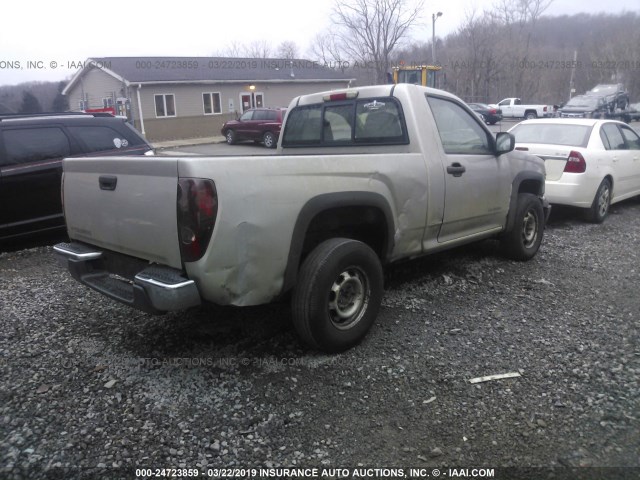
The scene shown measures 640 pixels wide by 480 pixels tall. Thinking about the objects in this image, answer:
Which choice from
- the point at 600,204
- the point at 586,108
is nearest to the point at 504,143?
the point at 600,204

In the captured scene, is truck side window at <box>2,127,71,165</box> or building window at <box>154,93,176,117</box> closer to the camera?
truck side window at <box>2,127,71,165</box>

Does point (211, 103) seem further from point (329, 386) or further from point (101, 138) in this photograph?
point (329, 386)

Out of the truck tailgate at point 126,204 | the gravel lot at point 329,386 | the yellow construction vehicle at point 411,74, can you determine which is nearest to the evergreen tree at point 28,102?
the yellow construction vehicle at point 411,74

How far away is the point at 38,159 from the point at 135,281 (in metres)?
4.09

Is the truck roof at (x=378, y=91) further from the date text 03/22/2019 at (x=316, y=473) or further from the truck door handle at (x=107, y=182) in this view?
the date text 03/22/2019 at (x=316, y=473)

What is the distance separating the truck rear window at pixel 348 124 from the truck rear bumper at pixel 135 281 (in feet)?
7.27

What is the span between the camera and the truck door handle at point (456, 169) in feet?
14.2

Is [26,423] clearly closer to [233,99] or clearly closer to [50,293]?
[50,293]

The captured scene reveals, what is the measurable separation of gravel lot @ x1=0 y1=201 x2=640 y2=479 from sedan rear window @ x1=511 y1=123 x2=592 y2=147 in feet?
11.7

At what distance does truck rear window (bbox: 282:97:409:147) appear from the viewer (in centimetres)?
430

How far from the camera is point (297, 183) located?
3.13 m

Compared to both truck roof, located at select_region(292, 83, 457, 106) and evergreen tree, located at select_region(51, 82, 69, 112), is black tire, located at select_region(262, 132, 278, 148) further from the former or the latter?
truck roof, located at select_region(292, 83, 457, 106)

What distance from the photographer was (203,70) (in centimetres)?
3303

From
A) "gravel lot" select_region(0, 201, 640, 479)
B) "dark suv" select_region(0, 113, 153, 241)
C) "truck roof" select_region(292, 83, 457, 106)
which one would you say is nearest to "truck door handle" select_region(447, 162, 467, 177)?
"truck roof" select_region(292, 83, 457, 106)
